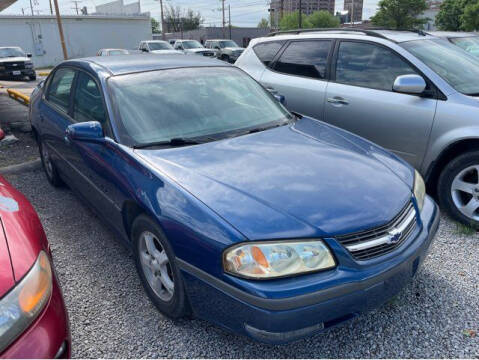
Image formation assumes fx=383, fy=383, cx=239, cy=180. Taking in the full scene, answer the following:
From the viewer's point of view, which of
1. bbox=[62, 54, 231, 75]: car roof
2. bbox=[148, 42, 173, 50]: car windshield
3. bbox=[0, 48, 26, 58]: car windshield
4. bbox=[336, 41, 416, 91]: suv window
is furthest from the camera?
bbox=[148, 42, 173, 50]: car windshield

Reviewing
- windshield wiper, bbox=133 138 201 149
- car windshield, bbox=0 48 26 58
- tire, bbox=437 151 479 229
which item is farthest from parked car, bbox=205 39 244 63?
windshield wiper, bbox=133 138 201 149

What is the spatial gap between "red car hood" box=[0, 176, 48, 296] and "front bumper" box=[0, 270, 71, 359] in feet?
0.59

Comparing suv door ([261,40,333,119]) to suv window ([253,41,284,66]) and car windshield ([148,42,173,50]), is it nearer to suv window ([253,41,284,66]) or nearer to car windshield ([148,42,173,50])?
suv window ([253,41,284,66])

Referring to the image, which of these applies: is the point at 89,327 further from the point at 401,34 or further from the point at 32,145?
the point at 32,145

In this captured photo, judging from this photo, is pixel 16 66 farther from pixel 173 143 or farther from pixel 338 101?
pixel 173 143

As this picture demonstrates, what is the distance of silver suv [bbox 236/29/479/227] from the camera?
3.34m

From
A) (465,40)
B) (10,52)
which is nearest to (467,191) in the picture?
(465,40)

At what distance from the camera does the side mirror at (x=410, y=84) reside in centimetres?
341

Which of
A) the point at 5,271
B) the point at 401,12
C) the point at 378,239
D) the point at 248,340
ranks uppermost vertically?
the point at 401,12

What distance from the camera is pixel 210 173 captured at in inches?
85.7

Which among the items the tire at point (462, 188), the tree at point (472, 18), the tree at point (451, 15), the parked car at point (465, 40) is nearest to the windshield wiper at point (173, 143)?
the tire at point (462, 188)

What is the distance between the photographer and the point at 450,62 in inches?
150

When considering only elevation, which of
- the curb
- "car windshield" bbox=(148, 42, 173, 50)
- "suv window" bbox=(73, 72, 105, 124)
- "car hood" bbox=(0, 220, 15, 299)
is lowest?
the curb

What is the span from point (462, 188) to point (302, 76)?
2.19 m
